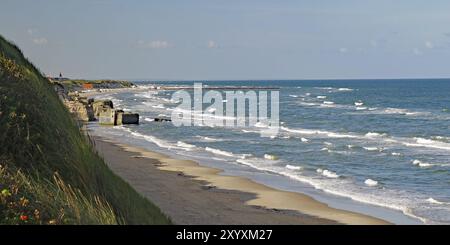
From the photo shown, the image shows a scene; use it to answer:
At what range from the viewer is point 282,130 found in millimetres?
48906

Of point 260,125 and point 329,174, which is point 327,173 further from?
point 260,125

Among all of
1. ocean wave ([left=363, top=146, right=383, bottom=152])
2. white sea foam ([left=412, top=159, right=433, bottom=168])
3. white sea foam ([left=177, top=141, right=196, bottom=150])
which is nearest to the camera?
white sea foam ([left=412, top=159, right=433, bottom=168])

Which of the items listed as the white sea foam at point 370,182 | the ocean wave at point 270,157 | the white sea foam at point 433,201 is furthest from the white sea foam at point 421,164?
the white sea foam at point 433,201

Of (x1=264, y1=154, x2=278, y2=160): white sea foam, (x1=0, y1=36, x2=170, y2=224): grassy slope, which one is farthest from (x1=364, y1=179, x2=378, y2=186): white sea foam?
(x1=0, y1=36, x2=170, y2=224): grassy slope

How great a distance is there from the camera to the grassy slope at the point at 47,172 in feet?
19.4

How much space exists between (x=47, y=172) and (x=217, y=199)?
1261 cm

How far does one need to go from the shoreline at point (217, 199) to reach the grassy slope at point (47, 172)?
123 inches

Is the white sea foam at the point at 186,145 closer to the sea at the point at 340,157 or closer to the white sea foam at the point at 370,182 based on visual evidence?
the sea at the point at 340,157

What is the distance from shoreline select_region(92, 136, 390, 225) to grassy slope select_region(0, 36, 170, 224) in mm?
3135

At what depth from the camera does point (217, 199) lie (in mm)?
19922

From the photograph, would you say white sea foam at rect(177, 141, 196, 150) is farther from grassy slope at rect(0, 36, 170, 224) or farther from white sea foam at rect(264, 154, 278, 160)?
grassy slope at rect(0, 36, 170, 224)

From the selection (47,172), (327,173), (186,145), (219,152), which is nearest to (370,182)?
(327,173)

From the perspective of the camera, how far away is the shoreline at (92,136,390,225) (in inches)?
667

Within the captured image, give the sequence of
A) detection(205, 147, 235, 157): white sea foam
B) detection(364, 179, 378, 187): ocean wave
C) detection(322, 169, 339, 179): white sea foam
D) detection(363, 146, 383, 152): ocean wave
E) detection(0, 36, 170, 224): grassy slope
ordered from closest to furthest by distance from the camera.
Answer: detection(0, 36, 170, 224): grassy slope
detection(364, 179, 378, 187): ocean wave
detection(322, 169, 339, 179): white sea foam
detection(205, 147, 235, 157): white sea foam
detection(363, 146, 383, 152): ocean wave
